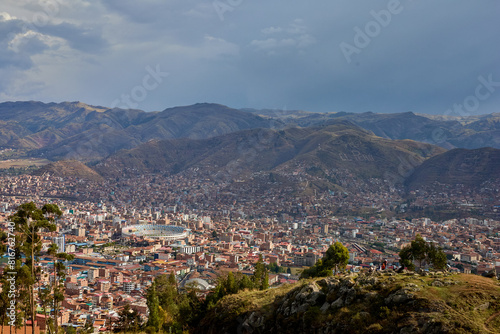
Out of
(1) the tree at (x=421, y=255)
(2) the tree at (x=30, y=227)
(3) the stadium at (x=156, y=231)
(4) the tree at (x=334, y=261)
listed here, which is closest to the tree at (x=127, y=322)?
(2) the tree at (x=30, y=227)

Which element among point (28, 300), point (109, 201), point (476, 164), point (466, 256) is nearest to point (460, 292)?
point (28, 300)

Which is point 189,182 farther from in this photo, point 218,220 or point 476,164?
point 476,164

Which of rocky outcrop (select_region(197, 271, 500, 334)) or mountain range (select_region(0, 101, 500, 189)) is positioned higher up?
mountain range (select_region(0, 101, 500, 189))

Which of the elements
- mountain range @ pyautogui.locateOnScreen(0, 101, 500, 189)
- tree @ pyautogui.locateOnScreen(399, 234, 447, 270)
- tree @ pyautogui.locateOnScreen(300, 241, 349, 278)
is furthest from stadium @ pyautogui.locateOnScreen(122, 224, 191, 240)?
tree @ pyautogui.locateOnScreen(399, 234, 447, 270)

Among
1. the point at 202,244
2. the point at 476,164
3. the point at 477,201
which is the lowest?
the point at 202,244

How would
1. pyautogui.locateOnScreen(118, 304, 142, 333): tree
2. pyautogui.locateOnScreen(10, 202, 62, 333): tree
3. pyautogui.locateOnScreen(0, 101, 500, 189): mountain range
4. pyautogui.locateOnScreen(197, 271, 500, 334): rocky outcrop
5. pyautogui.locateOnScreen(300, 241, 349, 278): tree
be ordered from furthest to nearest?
pyautogui.locateOnScreen(0, 101, 500, 189): mountain range, pyautogui.locateOnScreen(118, 304, 142, 333): tree, pyautogui.locateOnScreen(300, 241, 349, 278): tree, pyautogui.locateOnScreen(10, 202, 62, 333): tree, pyautogui.locateOnScreen(197, 271, 500, 334): rocky outcrop

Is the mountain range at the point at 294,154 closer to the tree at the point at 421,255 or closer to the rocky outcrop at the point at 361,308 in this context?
the tree at the point at 421,255

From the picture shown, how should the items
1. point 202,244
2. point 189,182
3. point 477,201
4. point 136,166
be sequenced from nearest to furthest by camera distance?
point 202,244, point 477,201, point 189,182, point 136,166

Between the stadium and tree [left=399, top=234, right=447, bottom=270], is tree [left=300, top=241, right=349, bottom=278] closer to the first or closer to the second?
tree [left=399, top=234, right=447, bottom=270]

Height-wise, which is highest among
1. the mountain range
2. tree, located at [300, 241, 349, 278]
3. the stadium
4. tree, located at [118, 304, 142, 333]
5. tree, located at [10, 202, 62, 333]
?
the mountain range
